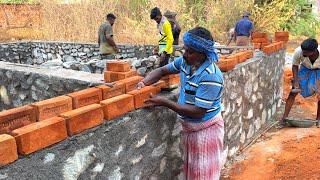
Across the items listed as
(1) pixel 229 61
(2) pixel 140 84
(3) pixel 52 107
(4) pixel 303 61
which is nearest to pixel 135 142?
(2) pixel 140 84

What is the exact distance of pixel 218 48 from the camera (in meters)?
8.48

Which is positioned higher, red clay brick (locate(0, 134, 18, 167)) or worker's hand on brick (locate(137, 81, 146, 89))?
worker's hand on brick (locate(137, 81, 146, 89))

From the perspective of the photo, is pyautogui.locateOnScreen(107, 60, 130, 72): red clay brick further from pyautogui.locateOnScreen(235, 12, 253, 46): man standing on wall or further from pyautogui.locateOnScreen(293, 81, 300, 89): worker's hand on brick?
pyautogui.locateOnScreen(235, 12, 253, 46): man standing on wall

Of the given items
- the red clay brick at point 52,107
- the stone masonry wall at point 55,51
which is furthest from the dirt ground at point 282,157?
the stone masonry wall at point 55,51

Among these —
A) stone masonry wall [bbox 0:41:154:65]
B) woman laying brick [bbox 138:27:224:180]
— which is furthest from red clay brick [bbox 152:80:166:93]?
stone masonry wall [bbox 0:41:154:65]

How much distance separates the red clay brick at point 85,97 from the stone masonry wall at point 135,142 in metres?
0.24

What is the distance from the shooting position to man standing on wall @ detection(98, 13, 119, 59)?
825cm

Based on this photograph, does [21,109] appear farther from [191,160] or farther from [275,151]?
[275,151]

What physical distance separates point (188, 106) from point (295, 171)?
7.62 feet

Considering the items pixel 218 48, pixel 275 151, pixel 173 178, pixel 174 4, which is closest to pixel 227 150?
pixel 275 151

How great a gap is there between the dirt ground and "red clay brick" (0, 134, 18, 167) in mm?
3071

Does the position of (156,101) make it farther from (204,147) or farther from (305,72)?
(305,72)

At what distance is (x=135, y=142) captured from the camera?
111 inches

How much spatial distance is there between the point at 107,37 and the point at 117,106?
5930 mm
